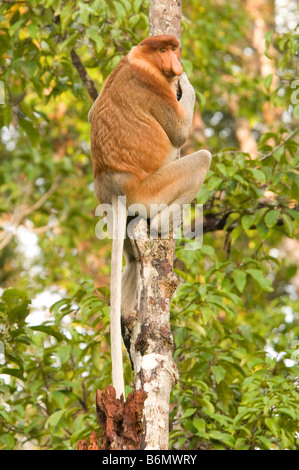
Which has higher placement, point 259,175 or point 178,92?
point 178,92

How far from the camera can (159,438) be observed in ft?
6.77

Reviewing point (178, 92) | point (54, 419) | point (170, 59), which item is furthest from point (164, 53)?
point (54, 419)

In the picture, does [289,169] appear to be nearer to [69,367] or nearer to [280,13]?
[69,367]

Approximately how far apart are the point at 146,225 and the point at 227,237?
69.9 inches

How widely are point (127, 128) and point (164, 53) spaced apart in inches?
13.9

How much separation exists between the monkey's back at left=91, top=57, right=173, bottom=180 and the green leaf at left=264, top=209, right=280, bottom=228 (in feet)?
3.49

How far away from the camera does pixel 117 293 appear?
95.8 inches

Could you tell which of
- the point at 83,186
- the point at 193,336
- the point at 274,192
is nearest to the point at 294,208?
the point at 274,192

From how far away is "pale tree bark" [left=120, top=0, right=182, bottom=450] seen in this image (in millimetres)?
2092

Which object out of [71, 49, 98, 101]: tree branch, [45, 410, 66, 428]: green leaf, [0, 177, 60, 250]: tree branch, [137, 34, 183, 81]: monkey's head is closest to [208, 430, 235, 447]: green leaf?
[45, 410, 66, 428]: green leaf

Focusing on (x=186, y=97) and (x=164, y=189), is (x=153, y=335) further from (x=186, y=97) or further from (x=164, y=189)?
(x=186, y=97)

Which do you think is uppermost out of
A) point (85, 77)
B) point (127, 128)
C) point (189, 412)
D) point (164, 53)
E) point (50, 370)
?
point (85, 77)

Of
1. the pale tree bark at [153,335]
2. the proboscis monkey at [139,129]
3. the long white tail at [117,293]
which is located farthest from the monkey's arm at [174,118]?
the pale tree bark at [153,335]

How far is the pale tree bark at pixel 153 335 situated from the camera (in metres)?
2.09
